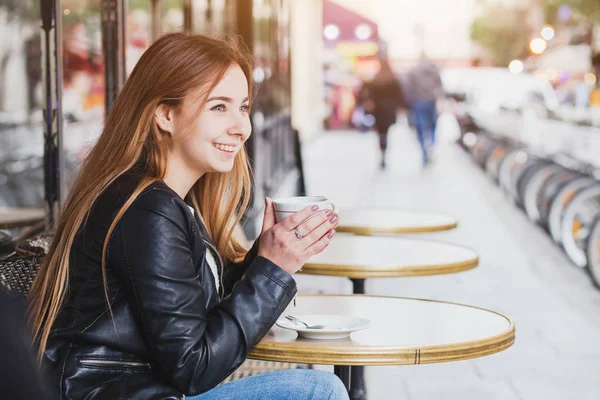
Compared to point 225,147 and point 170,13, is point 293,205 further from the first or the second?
point 170,13

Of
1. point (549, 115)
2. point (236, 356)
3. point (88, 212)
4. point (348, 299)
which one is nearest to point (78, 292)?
point (88, 212)

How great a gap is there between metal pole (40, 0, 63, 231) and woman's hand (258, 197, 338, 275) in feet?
6.33

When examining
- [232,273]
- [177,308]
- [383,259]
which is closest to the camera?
[177,308]

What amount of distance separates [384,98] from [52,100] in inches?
521

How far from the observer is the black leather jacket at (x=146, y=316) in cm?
199

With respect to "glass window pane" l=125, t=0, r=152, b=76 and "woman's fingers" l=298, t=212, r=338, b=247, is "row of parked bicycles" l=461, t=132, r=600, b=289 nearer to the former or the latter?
"glass window pane" l=125, t=0, r=152, b=76

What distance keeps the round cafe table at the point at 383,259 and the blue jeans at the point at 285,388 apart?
3.61ft

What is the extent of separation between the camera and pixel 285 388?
2.26m

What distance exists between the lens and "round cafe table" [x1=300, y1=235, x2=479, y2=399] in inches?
133

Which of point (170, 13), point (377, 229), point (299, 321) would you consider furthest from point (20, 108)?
point (299, 321)

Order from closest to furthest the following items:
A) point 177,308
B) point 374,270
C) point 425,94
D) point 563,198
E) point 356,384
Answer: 1. point 177,308
2. point 374,270
3. point 356,384
4. point 563,198
5. point 425,94

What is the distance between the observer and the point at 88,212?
2123 mm

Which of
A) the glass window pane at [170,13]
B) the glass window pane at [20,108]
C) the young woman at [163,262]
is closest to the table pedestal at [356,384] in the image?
the young woman at [163,262]

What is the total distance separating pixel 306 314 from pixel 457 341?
0.51 m
